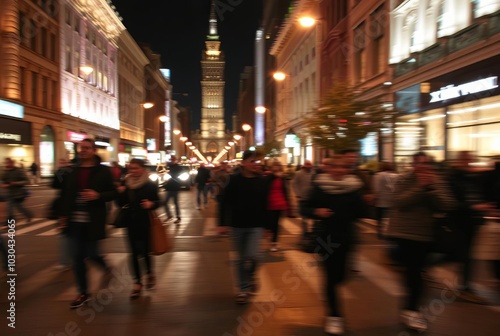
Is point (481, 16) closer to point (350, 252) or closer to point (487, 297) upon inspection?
point (487, 297)

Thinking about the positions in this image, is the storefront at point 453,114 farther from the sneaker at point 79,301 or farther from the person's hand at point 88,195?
the sneaker at point 79,301

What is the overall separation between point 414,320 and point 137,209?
11.6ft

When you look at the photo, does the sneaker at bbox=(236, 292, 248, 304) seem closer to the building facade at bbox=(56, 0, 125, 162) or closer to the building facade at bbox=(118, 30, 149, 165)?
the building facade at bbox=(56, 0, 125, 162)

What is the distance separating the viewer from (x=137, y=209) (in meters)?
6.24

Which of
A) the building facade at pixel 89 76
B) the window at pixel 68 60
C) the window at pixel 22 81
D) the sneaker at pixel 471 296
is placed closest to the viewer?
the sneaker at pixel 471 296

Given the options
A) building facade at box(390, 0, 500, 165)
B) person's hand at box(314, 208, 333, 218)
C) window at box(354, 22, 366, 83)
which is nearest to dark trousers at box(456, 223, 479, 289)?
person's hand at box(314, 208, 333, 218)

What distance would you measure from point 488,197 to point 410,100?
16.0 metres

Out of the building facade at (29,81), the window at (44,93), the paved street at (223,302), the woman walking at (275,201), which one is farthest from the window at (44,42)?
the woman walking at (275,201)

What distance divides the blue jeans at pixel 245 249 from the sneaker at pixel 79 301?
187 cm

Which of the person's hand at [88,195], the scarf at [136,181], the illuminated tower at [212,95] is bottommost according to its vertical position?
the person's hand at [88,195]

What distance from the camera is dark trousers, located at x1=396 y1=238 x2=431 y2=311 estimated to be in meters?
5.01

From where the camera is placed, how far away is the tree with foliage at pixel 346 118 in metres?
17.5

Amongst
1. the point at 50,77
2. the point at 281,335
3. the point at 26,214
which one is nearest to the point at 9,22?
the point at 50,77

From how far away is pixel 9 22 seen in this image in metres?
33.1
